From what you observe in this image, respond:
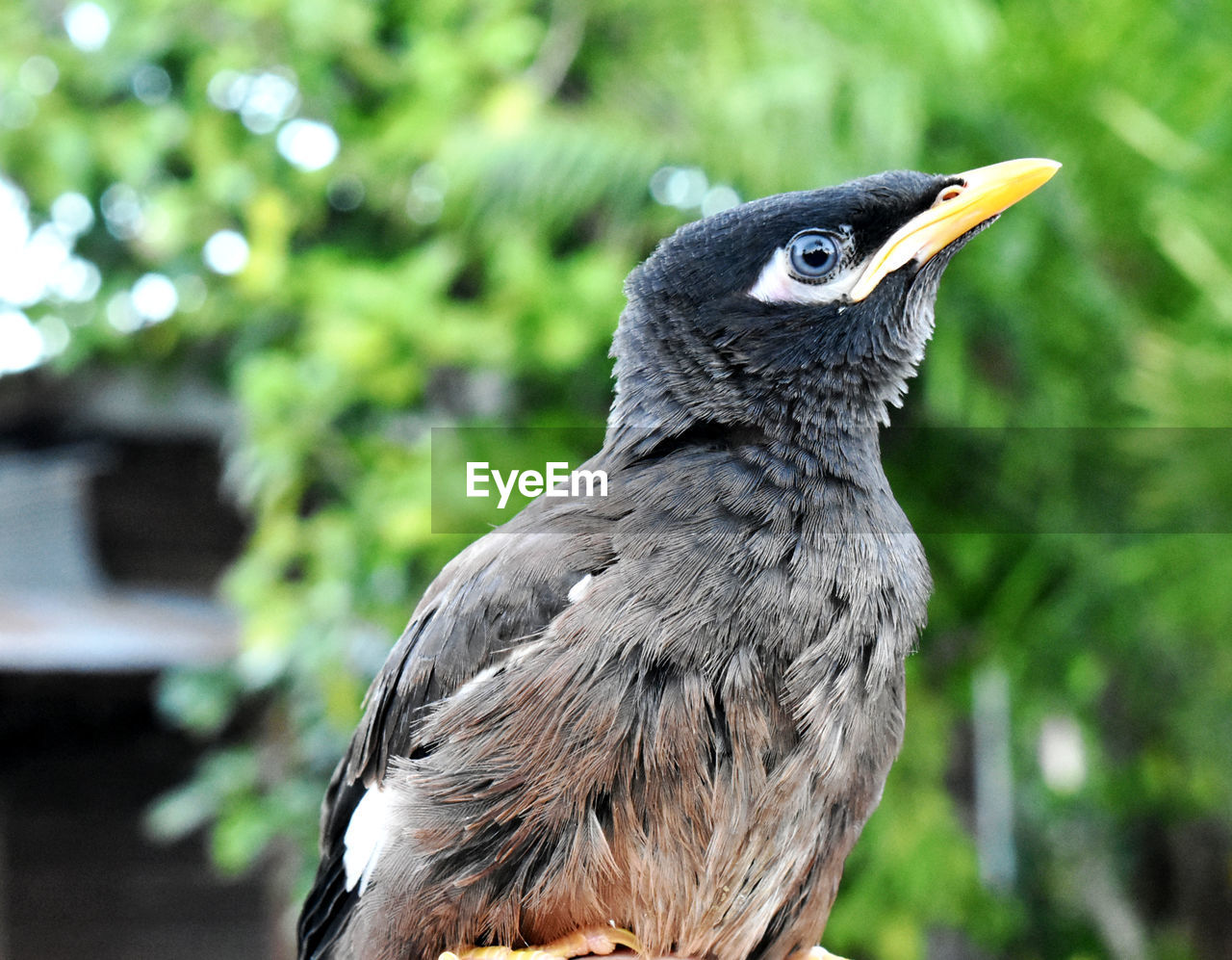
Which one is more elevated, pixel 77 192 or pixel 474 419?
pixel 77 192

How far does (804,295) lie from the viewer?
51.6 inches

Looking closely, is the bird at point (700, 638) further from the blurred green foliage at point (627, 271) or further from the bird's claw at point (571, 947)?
the blurred green foliage at point (627, 271)

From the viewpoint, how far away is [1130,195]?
271 cm

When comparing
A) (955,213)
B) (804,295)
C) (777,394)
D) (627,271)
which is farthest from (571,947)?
(627,271)

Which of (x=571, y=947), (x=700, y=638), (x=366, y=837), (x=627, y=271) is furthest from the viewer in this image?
(x=627, y=271)

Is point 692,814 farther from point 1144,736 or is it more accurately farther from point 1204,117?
point 1144,736

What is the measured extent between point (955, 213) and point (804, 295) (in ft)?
0.67

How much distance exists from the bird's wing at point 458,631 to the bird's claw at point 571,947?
0.25 m

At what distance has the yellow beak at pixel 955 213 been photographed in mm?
1274

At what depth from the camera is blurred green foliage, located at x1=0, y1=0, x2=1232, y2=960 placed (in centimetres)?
254

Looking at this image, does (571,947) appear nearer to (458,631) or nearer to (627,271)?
(458,631)

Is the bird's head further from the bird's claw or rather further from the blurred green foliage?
the blurred green foliage

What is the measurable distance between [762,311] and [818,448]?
0.18 metres

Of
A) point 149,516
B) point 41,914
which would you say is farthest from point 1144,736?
point 41,914
